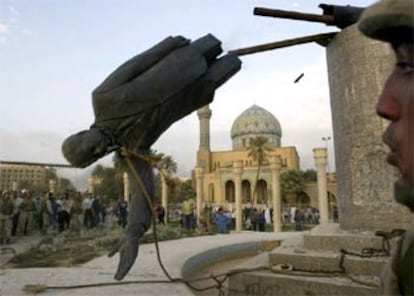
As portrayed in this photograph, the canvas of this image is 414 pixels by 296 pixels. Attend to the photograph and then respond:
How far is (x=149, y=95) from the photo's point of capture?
219cm

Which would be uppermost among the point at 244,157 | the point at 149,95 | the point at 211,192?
the point at 244,157

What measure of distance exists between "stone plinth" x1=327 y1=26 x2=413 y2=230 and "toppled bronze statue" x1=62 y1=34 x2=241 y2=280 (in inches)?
114

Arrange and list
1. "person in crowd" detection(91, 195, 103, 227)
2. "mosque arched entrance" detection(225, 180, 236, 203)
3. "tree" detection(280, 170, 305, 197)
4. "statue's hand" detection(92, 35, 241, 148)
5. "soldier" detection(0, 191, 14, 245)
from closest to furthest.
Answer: "statue's hand" detection(92, 35, 241, 148) → "soldier" detection(0, 191, 14, 245) → "person in crowd" detection(91, 195, 103, 227) → "tree" detection(280, 170, 305, 197) → "mosque arched entrance" detection(225, 180, 236, 203)

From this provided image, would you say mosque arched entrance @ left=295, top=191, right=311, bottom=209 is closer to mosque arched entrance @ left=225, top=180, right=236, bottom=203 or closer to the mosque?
the mosque

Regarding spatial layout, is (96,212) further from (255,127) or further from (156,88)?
(255,127)

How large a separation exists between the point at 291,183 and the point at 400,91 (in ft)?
166

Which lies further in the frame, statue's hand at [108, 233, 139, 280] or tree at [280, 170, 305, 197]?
tree at [280, 170, 305, 197]

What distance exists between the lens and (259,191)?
59500 millimetres

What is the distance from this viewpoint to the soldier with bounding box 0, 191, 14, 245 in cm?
1078

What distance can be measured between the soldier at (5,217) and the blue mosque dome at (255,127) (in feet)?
153

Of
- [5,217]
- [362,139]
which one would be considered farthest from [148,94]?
[5,217]

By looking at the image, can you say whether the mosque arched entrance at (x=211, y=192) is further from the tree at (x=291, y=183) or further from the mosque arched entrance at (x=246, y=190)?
the tree at (x=291, y=183)

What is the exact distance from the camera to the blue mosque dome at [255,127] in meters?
57.4

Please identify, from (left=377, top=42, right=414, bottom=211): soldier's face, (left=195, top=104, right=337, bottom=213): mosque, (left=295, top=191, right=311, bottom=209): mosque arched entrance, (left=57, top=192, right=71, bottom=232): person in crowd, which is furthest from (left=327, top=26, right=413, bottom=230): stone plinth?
(left=195, top=104, right=337, bottom=213): mosque
